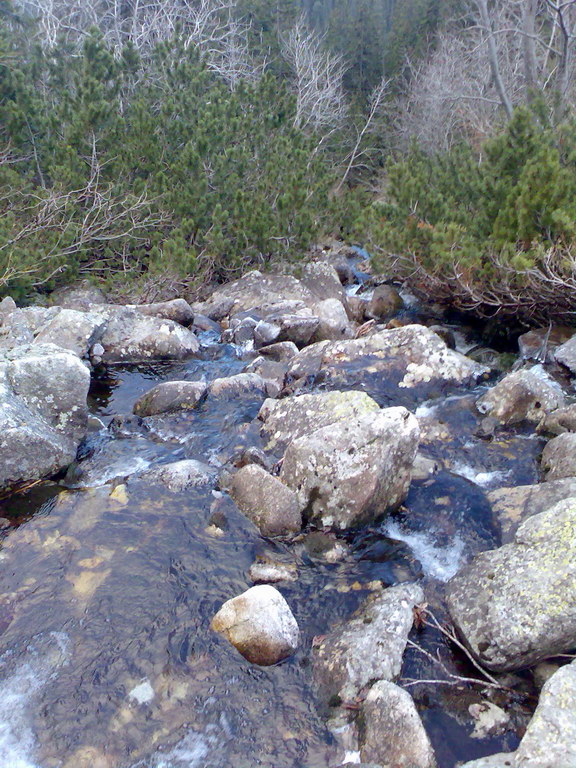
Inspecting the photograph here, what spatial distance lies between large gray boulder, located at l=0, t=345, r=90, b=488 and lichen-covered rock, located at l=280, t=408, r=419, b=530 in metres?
2.35

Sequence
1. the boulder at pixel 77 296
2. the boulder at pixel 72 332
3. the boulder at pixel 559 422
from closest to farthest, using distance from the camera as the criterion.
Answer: the boulder at pixel 559 422
the boulder at pixel 72 332
the boulder at pixel 77 296

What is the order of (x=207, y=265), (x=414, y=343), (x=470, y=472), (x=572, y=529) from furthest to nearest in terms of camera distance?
(x=207, y=265) < (x=414, y=343) < (x=470, y=472) < (x=572, y=529)

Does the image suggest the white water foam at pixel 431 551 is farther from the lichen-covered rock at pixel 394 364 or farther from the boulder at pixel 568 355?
the boulder at pixel 568 355

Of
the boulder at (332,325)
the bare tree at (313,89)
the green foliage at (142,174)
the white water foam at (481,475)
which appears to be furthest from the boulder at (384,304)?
the bare tree at (313,89)

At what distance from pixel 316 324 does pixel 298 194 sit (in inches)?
151

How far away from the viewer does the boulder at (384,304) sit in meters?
10.9

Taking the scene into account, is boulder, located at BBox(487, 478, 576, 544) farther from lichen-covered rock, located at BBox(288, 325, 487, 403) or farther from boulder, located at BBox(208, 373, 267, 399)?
boulder, located at BBox(208, 373, 267, 399)

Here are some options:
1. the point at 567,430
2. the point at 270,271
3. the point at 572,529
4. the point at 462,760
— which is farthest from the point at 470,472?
the point at 270,271

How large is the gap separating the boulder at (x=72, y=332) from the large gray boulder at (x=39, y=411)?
4.91 feet

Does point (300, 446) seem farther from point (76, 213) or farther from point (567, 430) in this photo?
point (76, 213)

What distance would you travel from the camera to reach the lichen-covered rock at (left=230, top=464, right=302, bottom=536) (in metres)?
5.00

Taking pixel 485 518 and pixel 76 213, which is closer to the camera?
pixel 485 518

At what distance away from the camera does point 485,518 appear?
5137 millimetres

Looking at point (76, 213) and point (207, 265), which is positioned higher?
point (76, 213)
